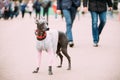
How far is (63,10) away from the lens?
12117mm

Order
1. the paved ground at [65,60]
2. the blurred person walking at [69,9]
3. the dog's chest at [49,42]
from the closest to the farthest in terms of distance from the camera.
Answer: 1. the paved ground at [65,60]
2. the dog's chest at [49,42]
3. the blurred person walking at [69,9]

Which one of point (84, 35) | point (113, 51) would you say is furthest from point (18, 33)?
point (113, 51)

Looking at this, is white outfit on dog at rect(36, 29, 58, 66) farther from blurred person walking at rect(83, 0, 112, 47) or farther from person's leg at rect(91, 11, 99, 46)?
person's leg at rect(91, 11, 99, 46)

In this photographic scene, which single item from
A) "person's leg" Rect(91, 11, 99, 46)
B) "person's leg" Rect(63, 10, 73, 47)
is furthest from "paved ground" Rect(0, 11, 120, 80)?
"person's leg" Rect(63, 10, 73, 47)

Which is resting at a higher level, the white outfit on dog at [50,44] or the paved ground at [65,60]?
the white outfit on dog at [50,44]

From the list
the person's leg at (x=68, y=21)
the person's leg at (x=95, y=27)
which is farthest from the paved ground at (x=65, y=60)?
the person's leg at (x=68, y=21)

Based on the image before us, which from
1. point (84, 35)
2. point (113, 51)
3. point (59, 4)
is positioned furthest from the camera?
point (84, 35)

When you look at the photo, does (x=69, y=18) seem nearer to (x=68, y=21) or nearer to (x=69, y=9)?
(x=68, y=21)

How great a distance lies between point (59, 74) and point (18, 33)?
5555 mm

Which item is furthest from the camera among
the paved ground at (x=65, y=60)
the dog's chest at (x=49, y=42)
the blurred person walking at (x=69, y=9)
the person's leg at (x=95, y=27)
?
the person's leg at (x=95, y=27)

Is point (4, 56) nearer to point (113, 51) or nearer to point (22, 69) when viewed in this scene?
point (22, 69)

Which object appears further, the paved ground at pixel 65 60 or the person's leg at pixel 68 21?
the person's leg at pixel 68 21

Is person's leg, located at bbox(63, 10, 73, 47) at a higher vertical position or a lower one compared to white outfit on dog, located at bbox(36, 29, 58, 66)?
higher

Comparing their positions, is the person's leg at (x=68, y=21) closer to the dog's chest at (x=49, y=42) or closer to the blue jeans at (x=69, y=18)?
the blue jeans at (x=69, y=18)
